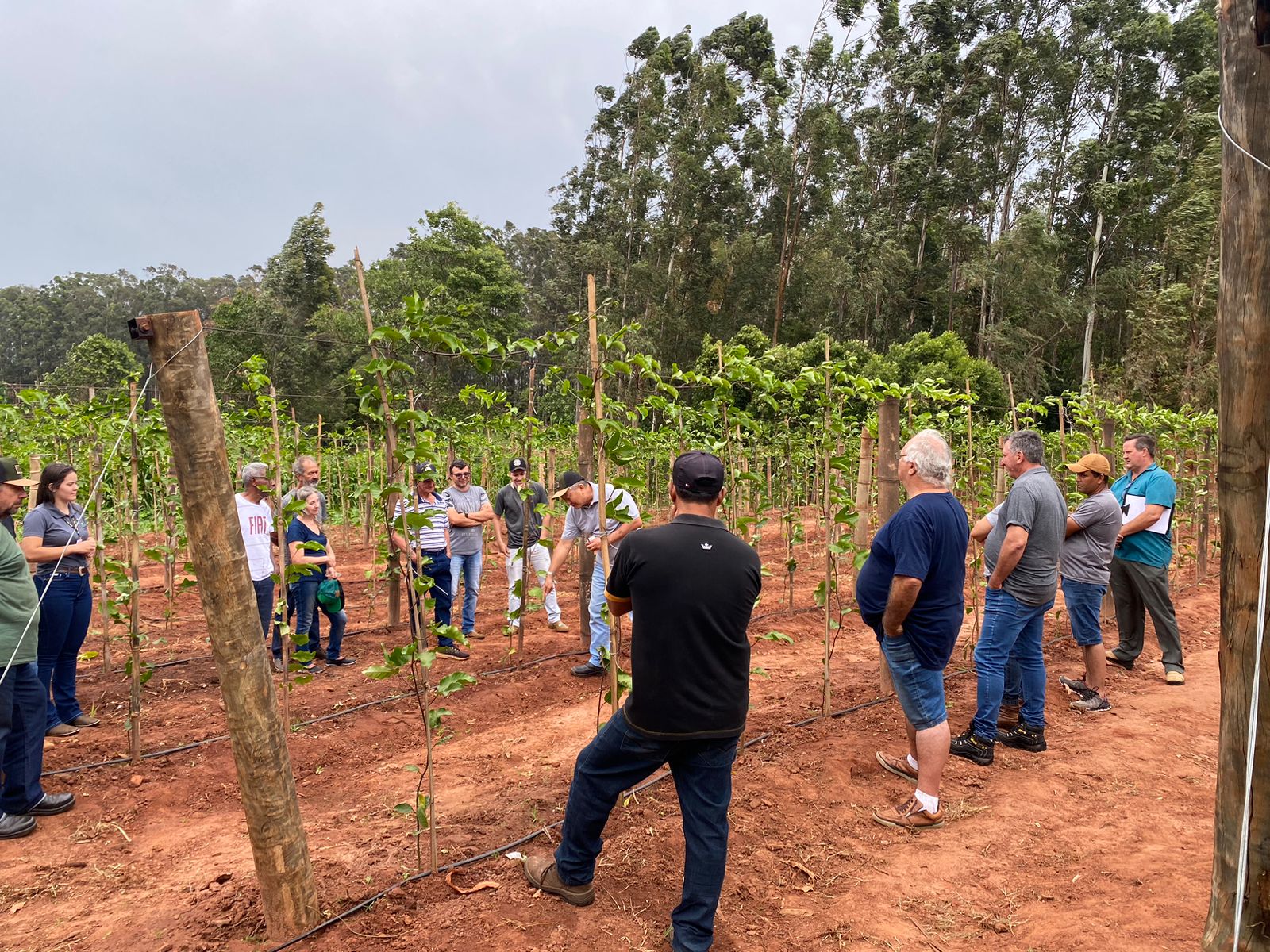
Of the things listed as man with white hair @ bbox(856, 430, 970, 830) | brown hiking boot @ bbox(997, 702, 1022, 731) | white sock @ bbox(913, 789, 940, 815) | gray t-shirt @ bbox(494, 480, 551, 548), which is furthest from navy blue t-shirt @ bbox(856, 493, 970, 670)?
gray t-shirt @ bbox(494, 480, 551, 548)

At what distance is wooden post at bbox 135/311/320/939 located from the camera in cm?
243

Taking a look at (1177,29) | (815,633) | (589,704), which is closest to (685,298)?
(1177,29)

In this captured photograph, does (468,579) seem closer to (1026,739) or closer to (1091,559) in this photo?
(1026,739)

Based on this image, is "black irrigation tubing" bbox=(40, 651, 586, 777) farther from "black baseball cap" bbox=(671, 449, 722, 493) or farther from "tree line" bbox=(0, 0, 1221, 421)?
"tree line" bbox=(0, 0, 1221, 421)

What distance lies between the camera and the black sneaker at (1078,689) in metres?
5.50

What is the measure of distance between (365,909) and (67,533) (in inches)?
141

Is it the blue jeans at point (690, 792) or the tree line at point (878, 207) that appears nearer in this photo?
the blue jeans at point (690, 792)

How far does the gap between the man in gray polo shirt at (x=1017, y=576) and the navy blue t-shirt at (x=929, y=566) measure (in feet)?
3.05

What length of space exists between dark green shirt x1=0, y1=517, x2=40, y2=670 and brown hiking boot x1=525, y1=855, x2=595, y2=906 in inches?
112

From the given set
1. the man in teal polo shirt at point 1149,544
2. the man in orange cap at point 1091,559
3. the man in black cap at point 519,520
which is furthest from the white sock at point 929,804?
the man in black cap at point 519,520

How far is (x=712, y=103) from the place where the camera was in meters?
35.6

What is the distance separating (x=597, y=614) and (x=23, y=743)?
12.1 ft

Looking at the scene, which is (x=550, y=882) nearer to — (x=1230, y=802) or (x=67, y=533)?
(x=1230, y=802)

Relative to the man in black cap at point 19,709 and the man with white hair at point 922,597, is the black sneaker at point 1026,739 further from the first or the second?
the man in black cap at point 19,709
